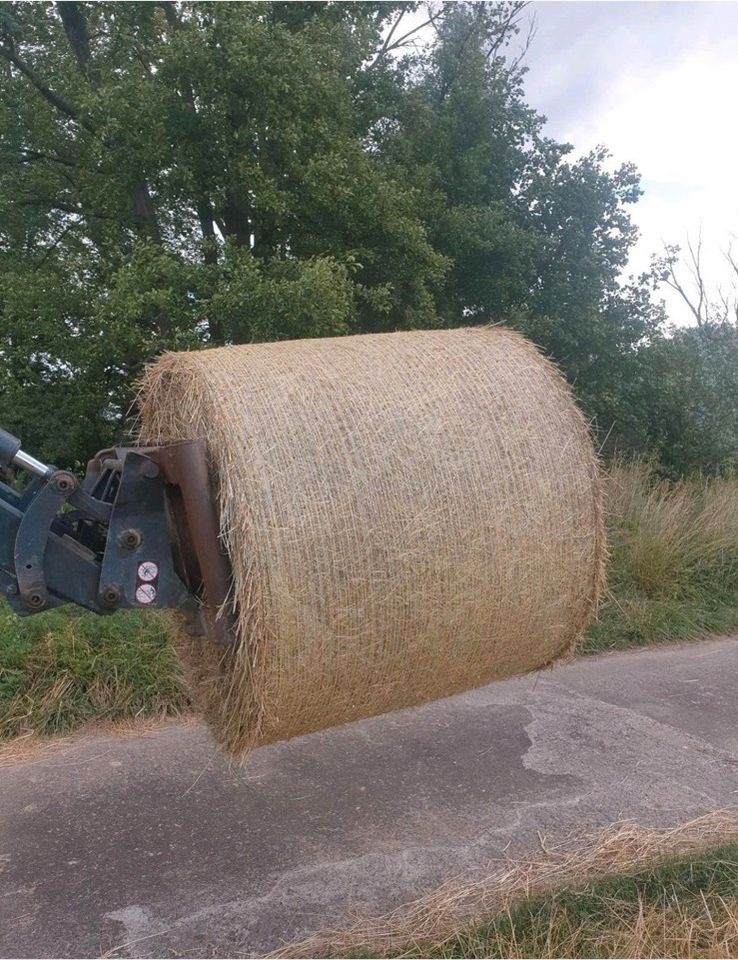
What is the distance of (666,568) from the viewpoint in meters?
7.98

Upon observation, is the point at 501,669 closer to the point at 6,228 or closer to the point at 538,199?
the point at 6,228

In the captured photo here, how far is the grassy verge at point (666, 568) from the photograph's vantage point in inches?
282

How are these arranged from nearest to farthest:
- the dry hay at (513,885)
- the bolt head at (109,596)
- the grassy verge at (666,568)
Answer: the bolt head at (109,596) < the dry hay at (513,885) < the grassy verge at (666,568)

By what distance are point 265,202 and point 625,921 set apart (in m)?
6.43

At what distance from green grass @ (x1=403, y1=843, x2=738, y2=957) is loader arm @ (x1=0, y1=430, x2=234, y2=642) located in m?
1.32

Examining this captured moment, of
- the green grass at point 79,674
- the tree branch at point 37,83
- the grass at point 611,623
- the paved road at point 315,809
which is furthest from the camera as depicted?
the tree branch at point 37,83

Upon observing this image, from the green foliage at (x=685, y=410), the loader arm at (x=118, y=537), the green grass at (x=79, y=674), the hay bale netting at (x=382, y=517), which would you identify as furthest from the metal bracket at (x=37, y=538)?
the green foliage at (x=685, y=410)

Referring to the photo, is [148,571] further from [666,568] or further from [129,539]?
[666,568]

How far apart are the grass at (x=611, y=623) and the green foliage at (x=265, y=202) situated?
2089 mm

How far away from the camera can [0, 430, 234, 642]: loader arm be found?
288 cm

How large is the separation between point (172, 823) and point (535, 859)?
5.06ft

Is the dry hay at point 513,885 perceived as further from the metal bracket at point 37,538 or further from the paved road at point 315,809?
the metal bracket at point 37,538

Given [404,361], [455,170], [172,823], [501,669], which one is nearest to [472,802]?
[501,669]

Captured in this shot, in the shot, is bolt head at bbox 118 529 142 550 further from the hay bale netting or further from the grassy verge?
the grassy verge
